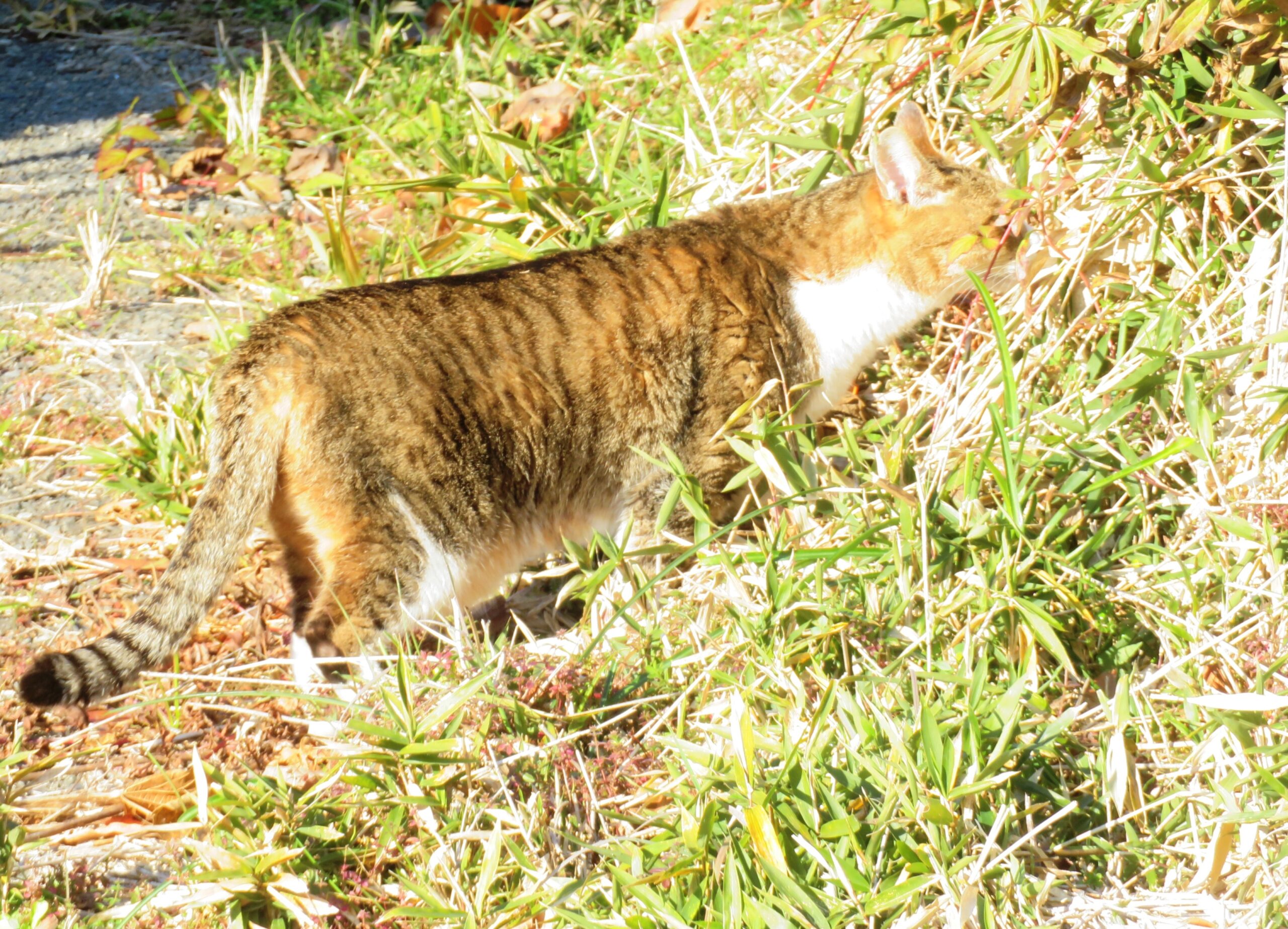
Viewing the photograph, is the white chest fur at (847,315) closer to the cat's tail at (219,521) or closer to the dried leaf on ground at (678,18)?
the cat's tail at (219,521)

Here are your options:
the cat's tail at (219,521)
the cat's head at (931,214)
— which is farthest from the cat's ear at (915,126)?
the cat's tail at (219,521)

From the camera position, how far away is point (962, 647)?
7.93 feet

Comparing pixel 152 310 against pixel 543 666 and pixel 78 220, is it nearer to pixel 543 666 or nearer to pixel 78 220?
pixel 78 220

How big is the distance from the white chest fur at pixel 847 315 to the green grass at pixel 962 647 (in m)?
0.18

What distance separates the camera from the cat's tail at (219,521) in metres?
2.57

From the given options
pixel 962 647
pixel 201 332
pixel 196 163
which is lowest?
pixel 962 647

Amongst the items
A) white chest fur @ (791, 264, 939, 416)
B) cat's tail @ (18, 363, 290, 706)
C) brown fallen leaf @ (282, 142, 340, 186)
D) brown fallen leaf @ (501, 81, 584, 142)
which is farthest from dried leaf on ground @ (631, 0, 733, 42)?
cat's tail @ (18, 363, 290, 706)

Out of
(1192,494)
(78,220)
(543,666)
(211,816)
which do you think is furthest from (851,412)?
(78,220)

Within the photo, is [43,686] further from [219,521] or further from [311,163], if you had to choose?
[311,163]

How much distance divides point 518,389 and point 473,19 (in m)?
2.96

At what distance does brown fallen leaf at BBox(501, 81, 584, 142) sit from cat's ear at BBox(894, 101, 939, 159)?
1.57m

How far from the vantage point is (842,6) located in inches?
157

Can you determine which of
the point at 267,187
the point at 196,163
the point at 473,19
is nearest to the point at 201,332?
the point at 267,187

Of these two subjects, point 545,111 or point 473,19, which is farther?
point 473,19
